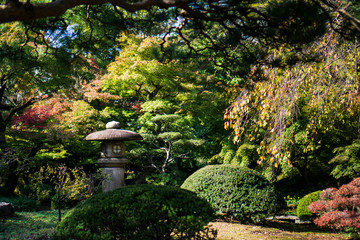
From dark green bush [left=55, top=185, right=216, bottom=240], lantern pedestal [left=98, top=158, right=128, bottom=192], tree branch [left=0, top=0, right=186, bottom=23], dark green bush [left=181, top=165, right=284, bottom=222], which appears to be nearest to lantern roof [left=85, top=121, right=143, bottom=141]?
lantern pedestal [left=98, top=158, right=128, bottom=192]

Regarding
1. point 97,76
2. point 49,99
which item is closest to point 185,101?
point 97,76

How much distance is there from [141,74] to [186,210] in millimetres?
7109

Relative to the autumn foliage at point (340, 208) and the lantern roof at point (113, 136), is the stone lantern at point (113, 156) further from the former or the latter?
the autumn foliage at point (340, 208)

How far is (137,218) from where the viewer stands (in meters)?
3.23

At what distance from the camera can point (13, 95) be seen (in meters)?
10.4

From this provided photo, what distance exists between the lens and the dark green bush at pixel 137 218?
324 centimetres

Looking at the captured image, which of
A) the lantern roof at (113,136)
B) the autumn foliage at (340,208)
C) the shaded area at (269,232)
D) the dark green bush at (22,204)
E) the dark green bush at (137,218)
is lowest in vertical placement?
the shaded area at (269,232)

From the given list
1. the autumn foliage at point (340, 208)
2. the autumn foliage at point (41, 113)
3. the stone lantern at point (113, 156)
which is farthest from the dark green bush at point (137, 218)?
the autumn foliage at point (41, 113)

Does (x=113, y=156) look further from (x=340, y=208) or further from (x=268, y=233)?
(x=340, y=208)

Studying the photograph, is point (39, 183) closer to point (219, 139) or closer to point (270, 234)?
point (270, 234)

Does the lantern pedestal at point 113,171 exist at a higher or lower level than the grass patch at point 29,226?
higher

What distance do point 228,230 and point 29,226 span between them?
389 centimetres

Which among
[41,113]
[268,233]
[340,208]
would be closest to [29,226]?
[41,113]

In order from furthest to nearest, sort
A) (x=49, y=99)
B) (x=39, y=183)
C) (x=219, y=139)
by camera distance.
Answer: (x=219, y=139)
(x=49, y=99)
(x=39, y=183)
